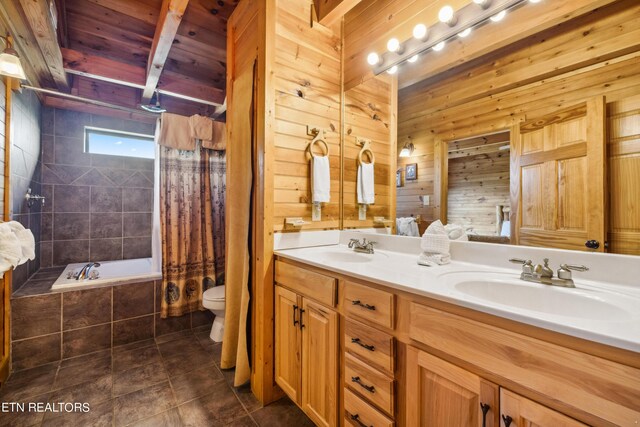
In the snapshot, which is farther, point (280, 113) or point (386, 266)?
point (280, 113)

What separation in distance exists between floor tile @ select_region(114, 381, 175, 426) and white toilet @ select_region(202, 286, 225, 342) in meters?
0.59

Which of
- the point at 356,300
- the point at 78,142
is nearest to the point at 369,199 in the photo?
the point at 356,300

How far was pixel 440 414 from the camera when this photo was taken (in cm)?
81

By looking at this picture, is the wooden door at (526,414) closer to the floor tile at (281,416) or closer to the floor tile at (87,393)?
the floor tile at (281,416)

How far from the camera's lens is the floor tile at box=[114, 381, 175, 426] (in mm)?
1458

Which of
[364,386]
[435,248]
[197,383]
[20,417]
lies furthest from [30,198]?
[435,248]

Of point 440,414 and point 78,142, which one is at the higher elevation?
point 78,142

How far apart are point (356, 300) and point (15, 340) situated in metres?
2.42

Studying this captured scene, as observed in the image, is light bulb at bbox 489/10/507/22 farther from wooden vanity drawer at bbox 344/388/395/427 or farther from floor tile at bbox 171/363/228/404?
floor tile at bbox 171/363/228/404

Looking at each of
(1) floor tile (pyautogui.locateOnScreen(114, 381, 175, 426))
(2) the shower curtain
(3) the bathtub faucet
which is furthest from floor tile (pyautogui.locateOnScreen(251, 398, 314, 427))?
(3) the bathtub faucet

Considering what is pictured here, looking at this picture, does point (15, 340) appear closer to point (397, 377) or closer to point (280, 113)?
point (280, 113)

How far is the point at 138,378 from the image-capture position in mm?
1785

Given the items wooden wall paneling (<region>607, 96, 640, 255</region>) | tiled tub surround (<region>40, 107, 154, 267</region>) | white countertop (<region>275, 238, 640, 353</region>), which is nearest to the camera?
white countertop (<region>275, 238, 640, 353</region>)

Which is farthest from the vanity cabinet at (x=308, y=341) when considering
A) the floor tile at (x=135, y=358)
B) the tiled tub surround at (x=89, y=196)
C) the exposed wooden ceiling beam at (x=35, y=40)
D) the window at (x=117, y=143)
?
the window at (x=117, y=143)
